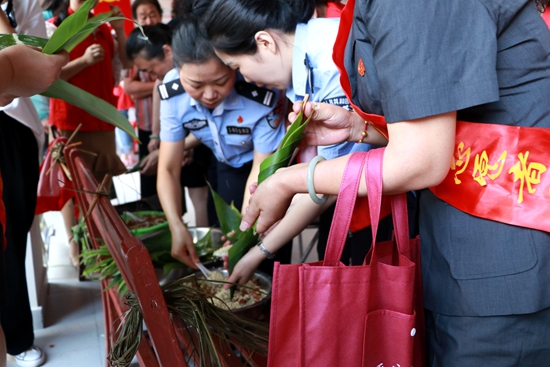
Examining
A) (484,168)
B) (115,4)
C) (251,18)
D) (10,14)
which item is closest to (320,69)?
(251,18)

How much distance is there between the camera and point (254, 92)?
1946 millimetres

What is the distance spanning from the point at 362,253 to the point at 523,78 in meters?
0.89

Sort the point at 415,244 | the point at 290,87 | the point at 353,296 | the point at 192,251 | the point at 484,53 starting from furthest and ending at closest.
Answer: the point at 192,251 → the point at 290,87 → the point at 415,244 → the point at 353,296 → the point at 484,53

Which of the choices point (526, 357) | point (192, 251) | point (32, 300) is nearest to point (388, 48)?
point (526, 357)

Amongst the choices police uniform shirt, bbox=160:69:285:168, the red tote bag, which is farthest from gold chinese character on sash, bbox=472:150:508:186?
police uniform shirt, bbox=160:69:285:168

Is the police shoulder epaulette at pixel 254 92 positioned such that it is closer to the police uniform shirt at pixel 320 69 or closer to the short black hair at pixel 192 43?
the short black hair at pixel 192 43

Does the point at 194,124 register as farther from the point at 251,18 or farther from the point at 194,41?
the point at 251,18

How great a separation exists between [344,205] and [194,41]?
42.1 inches

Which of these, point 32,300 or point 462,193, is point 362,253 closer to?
point 462,193

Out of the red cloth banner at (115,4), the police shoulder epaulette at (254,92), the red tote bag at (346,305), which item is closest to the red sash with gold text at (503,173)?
the red tote bag at (346,305)

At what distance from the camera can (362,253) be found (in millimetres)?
1617

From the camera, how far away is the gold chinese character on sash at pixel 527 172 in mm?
820

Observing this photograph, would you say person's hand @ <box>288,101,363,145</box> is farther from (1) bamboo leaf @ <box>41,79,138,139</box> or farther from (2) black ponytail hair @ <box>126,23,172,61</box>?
(2) black ponytail hair @ <box>126,23,172,61</box>

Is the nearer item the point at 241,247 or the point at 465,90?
the point at 465,90
